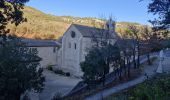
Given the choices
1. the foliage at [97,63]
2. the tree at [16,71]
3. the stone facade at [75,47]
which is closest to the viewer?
the tree at [16,71]

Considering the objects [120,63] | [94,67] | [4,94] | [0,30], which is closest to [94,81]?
[94,67]

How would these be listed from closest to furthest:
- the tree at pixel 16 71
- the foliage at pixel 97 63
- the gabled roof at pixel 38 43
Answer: the tree at pixel 16 71
the foliage at pixel 97 63
the gabled roof at pixel 38 43

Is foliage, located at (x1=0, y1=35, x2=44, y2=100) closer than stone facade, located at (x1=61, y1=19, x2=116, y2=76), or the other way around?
foliage, located at (x1=0, y1=35, x2=44, y2=100)

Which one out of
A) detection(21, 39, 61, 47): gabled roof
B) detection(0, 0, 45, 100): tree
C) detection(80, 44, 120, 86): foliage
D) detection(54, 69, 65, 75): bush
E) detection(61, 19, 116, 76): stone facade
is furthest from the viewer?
detection(21, 39, 61, 47): gabled roof

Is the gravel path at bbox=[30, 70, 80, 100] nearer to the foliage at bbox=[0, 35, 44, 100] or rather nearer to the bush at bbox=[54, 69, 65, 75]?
the bush at bbox=[54, 69, 65, 75]

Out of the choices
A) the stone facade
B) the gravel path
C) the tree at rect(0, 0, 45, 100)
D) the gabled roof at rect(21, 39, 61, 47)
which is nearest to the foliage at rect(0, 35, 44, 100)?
the tree at rect(0, 0, 45, 100)

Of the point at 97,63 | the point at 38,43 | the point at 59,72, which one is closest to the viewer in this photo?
the point at 97,63

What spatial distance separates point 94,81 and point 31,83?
14451 millimetres

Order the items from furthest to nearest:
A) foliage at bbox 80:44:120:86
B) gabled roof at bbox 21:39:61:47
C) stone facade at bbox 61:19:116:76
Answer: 1. gabled roof at bbox 21:39:61:47
2. stone facade at bbox 61:19:116:76
3. foliage at bbox 80:44:120:86

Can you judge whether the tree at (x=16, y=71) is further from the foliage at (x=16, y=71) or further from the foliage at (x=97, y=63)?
the foliage at (x=97, y=63)

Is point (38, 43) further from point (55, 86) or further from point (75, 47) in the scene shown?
point (55, 86)

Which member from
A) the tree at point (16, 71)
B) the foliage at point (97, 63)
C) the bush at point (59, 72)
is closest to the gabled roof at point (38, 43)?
the bush at point (59, 72)

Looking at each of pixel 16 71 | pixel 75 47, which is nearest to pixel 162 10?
pixel 16 71

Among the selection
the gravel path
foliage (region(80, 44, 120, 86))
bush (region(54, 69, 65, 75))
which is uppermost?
foliage (region(80, 44, 120, 86))
